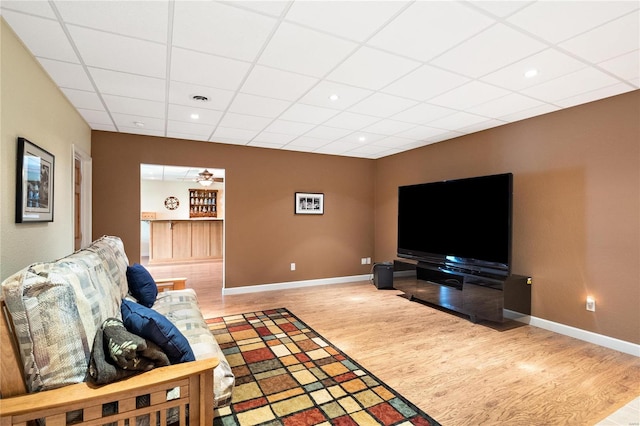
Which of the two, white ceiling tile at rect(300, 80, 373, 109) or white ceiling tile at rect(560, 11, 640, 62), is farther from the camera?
white ceiling tile at rect(300, 80, 373, 109)

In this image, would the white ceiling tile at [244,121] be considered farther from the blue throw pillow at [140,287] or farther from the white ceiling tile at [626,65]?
the white ceiling tile at [626,65]

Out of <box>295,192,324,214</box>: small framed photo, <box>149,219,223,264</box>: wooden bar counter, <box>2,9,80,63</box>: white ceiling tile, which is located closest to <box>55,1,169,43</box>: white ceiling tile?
<box>2,9,80,63</box>: white ceiling tile

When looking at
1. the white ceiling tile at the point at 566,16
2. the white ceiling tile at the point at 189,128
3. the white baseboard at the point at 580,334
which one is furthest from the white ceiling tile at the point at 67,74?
the white baseboard at the point at 580,334

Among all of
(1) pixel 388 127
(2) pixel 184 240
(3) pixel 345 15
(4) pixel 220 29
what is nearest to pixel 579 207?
(1) pixel 388 127

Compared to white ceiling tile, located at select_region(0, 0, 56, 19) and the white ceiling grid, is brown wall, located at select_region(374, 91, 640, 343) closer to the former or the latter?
the white ceiling grid

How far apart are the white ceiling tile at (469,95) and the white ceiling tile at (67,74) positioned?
3.11 metres

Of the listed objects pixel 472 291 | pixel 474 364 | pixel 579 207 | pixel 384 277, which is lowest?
pixel 474 364

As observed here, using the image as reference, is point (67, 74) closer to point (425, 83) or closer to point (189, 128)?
point (189, 128)

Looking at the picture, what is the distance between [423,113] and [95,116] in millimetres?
3810

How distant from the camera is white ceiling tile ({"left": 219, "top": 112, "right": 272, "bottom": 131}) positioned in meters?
3.64

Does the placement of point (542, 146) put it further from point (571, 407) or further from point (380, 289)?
point (380, 289)

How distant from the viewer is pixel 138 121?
12.7ft

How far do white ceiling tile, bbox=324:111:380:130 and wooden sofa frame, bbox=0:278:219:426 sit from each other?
9.64ft

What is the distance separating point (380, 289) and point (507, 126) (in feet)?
10.1
